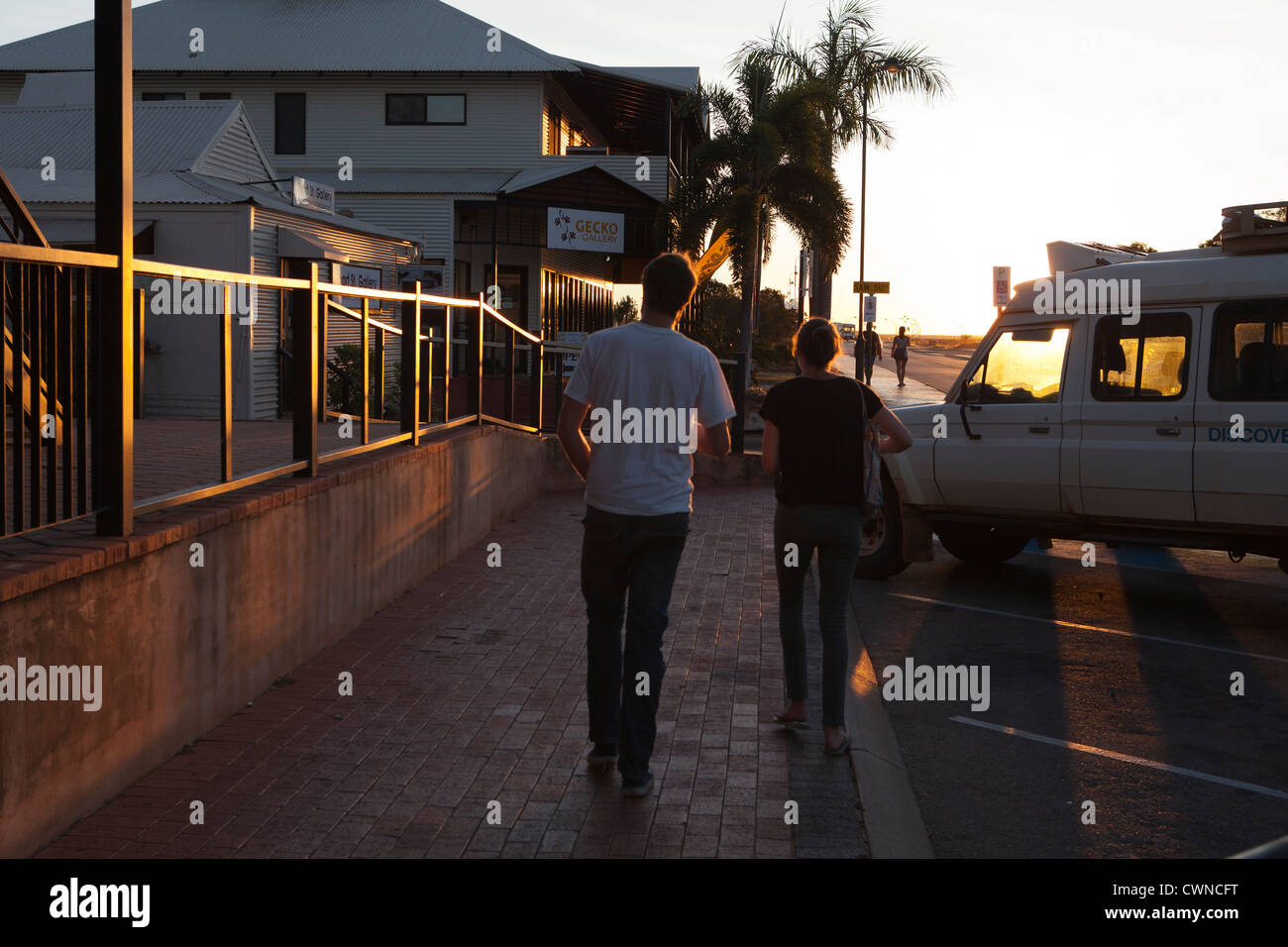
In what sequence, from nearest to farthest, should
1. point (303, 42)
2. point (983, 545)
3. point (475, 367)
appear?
point (983, 545)
point (475, 367)
point (303, 42)

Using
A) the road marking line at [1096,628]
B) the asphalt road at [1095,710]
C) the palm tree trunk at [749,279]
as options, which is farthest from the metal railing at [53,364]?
Answer: the palm tree trunk at [749,279]

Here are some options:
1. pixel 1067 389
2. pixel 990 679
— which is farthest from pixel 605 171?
pixel 990 679

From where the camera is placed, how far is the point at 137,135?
21984mm

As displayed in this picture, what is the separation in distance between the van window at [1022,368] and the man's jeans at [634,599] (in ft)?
17.9

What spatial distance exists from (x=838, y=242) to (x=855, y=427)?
25.1 meters

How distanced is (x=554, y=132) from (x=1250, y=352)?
27512 mm

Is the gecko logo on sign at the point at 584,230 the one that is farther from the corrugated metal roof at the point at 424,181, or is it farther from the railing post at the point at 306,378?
the railing post at the point at 306,378

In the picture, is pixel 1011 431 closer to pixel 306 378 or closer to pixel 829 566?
pixel 829 566

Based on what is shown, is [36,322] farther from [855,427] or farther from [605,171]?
[605,171]

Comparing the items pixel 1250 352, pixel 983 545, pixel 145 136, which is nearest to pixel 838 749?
pixel 1250 352

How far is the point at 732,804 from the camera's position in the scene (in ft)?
16.1

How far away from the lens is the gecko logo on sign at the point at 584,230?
29.0 m

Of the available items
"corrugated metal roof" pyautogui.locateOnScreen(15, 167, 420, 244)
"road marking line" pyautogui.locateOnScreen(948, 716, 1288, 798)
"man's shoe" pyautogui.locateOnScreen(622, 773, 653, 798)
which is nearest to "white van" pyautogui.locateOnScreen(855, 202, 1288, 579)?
"road marking line" pyautogui.locateOnScreen(948, 716, 1288, 798)

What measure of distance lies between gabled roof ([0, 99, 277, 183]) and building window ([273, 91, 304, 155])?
400 inches
